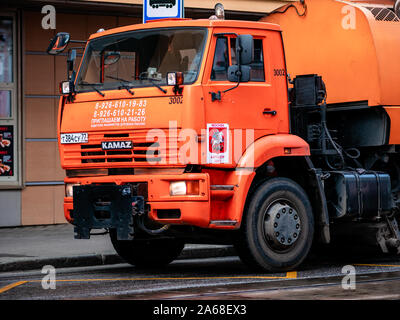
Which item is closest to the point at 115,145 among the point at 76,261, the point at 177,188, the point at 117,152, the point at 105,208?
the point at 117,152

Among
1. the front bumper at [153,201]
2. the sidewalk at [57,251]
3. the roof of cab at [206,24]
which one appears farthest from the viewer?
the sidewalk at [57,251]

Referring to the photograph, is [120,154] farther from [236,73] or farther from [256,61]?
[256,61]

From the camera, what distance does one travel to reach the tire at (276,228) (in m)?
10.3

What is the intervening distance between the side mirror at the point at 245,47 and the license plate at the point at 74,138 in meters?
2.03

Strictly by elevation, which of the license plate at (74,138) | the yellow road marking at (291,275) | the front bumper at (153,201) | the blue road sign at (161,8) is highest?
the blue road sign at (161,8)

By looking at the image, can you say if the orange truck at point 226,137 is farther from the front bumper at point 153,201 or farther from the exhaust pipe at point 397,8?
the exhaust pipe at point 397,8

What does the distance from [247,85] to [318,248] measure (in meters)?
3.91

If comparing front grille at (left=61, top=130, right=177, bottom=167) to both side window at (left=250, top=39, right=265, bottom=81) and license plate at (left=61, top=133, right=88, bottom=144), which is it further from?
side window at (left=250, top=39, right=265, bottom=81)

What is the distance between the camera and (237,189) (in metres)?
10.1

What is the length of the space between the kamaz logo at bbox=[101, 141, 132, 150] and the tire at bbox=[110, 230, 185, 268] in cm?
151

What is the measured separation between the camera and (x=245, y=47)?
10.1m

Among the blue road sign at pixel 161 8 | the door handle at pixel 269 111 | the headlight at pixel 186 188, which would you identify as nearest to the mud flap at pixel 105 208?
the headlight at pixel 186 188

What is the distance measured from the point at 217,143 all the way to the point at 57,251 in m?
3.78

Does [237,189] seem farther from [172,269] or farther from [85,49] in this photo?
[85,49]
